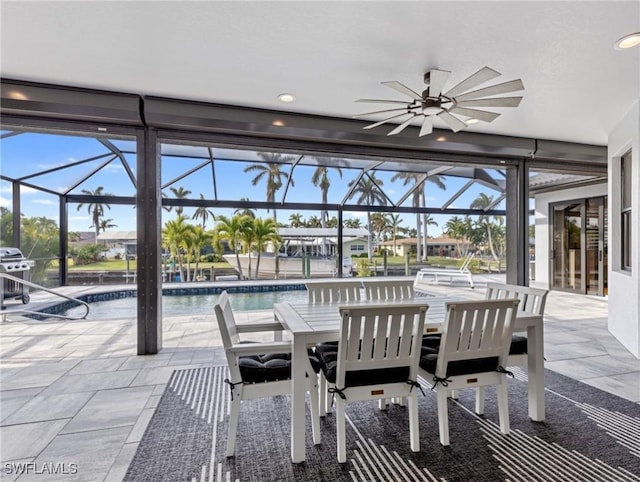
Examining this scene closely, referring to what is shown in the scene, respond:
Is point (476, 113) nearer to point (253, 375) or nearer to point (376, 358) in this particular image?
point (376, 358)

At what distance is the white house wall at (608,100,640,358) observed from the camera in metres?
3.75

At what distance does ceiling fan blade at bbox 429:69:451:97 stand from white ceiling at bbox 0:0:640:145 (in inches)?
11.8

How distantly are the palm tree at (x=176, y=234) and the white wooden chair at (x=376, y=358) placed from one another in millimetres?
8589

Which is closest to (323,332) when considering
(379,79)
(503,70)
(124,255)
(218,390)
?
(218,390)

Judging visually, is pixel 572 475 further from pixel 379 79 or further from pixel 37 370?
pixel 37 370

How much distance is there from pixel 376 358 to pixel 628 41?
9.48 feet

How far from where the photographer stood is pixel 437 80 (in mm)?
2453

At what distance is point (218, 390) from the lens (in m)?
2.90

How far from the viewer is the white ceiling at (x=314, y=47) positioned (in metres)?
2.18

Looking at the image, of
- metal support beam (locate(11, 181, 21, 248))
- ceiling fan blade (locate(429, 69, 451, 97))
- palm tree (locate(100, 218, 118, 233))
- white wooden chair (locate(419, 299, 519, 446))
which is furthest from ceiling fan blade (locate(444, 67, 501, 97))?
metal support beam (locate(11, 181, 21, 248))

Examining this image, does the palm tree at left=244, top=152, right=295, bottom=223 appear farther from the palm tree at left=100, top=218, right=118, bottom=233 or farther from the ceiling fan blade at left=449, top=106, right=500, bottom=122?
the ceiling fan blade at left=449, top=106, right=500, bottom=122

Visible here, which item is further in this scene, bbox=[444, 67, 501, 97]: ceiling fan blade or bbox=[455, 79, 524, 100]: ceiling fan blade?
bbox=[455, 79, 524, 100]: ceiling fan blade

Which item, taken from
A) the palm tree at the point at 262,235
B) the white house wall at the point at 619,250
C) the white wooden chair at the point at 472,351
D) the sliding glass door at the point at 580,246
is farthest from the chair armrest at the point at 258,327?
the sliding glass door at the point at 580,246

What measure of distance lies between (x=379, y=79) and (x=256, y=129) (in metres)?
1.50
